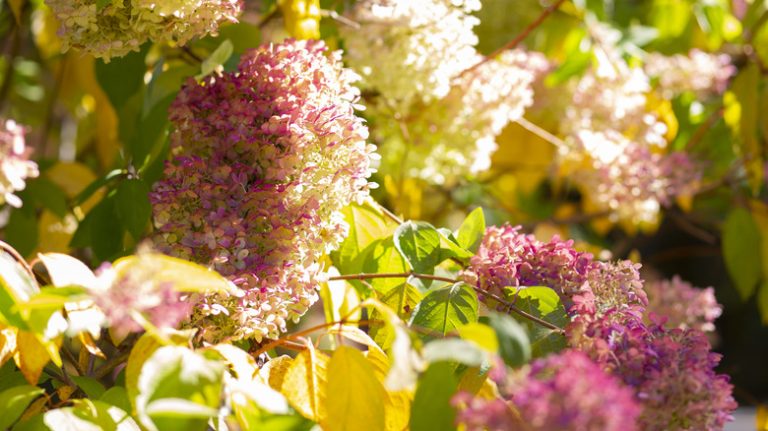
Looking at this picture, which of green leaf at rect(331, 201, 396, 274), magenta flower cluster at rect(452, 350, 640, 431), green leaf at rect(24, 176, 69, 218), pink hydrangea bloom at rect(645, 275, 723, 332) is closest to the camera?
magenta flower cluster at rect(452, 350, 640, 431)

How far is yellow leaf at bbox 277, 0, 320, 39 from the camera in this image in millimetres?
695

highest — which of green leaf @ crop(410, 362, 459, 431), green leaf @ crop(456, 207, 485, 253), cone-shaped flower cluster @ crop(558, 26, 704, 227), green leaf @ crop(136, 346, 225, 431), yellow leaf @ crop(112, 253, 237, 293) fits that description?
yellow leaf @ crop(112, 253, 237, 293)

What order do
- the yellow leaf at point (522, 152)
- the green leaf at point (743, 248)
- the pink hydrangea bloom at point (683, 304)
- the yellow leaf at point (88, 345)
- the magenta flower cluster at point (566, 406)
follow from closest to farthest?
the magenta flower cluster at point (566, 406)
the yellow leaf at point (88, 345)
the pink hydrangea bloom at point (683, 304)
the green leaf at point (743, 248)
the yellow leaf at point (522, 152)

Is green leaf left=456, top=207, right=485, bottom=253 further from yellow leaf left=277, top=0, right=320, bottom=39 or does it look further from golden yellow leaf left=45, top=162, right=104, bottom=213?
golden yellow leaf left=45, top=162, right=104, bottom=213

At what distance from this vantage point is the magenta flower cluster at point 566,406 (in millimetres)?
353

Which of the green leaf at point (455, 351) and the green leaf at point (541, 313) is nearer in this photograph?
the green leaf at point (455, 351)

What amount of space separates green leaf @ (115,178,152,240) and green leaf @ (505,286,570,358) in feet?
0.88

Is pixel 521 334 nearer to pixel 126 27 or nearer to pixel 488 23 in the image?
pixel 126 27

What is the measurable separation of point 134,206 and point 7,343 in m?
0.16

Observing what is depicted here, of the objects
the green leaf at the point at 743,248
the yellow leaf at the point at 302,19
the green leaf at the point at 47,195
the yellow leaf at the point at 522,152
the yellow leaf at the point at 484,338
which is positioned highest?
the yellow leaf at the point at 302,19

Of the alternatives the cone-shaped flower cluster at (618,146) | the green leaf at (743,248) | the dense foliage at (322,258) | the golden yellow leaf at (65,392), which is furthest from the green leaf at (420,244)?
the green leaf at (743,248)

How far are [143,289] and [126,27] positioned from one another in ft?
0.81

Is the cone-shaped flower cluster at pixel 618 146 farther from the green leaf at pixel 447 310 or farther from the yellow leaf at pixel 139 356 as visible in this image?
the yellow leaf at pixel 139 356

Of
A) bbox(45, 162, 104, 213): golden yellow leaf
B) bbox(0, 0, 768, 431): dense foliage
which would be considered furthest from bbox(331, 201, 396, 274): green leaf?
bbox(45, 162, 104, 213): golden yellow leaf
